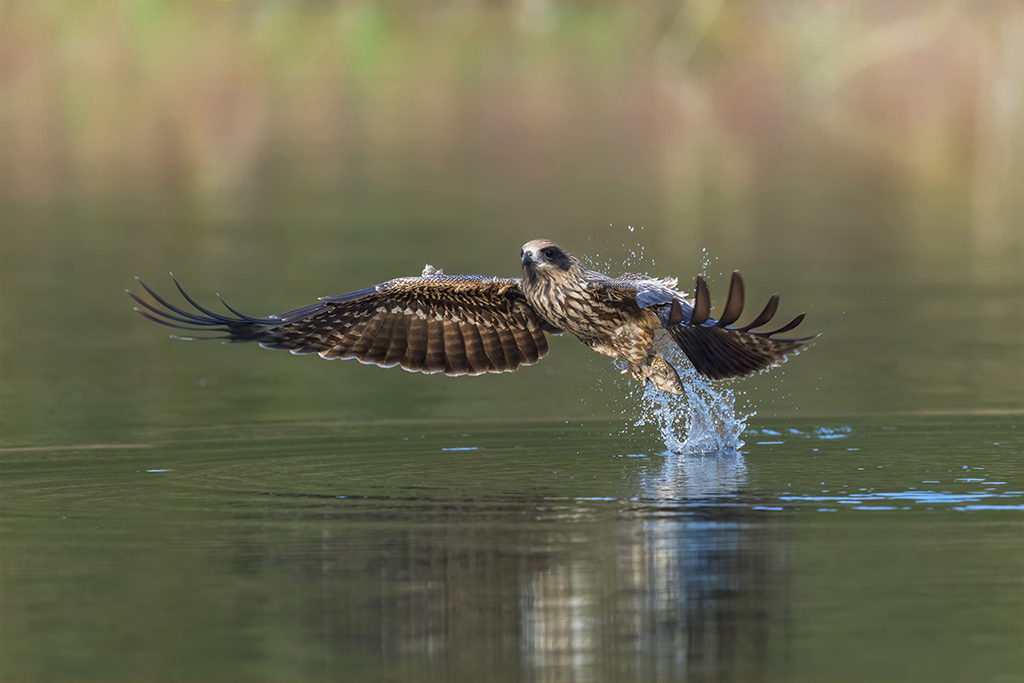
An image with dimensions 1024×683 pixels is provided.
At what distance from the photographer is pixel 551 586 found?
8.09m

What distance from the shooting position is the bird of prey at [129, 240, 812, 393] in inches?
452

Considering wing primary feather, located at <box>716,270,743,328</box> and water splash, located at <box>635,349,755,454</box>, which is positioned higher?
wing primary feather, located at <box>716,270,743,328</box>

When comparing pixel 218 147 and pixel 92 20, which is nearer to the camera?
pixel 218 147

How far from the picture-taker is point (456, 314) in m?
12.5

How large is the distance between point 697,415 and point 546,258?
5.11 feet

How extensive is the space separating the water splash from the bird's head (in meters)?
0.91

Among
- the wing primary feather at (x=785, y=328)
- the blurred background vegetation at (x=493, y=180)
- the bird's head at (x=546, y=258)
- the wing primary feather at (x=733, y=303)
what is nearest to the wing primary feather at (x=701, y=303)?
the wing primary feather at (x=733, y=303)

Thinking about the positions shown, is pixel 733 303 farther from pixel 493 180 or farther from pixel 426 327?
pixel 493 180

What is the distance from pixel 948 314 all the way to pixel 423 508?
10.1 m

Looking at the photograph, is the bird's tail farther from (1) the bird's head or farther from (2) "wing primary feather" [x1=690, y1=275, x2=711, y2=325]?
(2) "wing primary feather" [x1=690, y1=275, x2=711, y2=325]

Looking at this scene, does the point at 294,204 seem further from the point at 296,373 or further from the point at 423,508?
the point at 423,508

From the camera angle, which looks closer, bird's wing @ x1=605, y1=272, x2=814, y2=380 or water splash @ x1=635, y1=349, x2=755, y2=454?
bird's wing @ x1=605, y1=272, x2=814, y2=380

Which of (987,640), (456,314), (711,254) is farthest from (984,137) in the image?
(987,640)

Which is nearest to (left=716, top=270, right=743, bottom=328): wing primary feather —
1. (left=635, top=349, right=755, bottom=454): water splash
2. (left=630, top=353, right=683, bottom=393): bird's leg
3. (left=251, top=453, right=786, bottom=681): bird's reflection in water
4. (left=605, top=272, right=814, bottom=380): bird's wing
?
(left=251, top=453, right=786, bottom=681): bird's reflection in water
